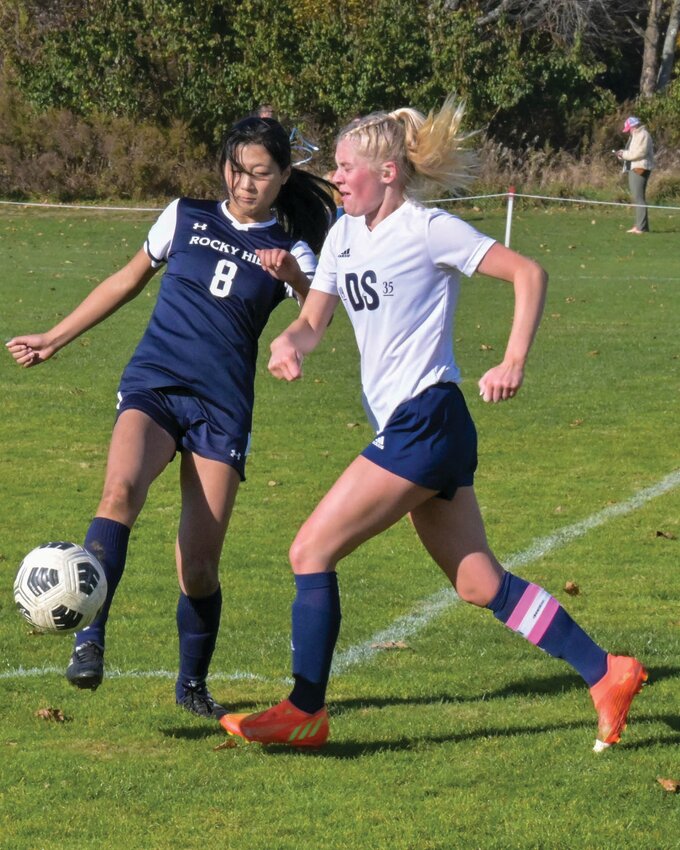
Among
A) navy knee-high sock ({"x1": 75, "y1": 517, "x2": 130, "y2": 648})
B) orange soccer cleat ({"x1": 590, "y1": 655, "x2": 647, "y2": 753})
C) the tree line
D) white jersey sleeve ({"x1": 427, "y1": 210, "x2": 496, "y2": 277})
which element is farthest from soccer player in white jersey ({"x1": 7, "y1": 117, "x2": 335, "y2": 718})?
the tree line

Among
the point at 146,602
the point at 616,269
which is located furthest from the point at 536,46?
the point at 146,602

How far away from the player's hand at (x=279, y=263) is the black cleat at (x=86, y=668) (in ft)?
4.67

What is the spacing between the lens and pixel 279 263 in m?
5.16

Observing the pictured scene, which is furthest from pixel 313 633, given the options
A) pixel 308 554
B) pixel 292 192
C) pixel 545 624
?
pixel 292 192

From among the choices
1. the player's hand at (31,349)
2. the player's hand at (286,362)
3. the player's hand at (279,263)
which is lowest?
the player's hand at (31,349)

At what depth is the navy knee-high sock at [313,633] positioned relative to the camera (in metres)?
4.88

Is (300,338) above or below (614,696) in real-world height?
above

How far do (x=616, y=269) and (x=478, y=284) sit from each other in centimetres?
287

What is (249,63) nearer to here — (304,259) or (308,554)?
(304,259)

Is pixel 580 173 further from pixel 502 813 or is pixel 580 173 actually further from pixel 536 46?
pixel 502 813

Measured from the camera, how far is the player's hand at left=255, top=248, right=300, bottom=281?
203 inches

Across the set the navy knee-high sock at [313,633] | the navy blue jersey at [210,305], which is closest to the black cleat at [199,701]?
the navy knee-high sock at [313,633]

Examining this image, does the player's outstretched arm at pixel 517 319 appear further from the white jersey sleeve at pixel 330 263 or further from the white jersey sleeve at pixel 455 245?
the white jersey sleeve at pixel 330 263

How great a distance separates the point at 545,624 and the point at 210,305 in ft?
5.50
